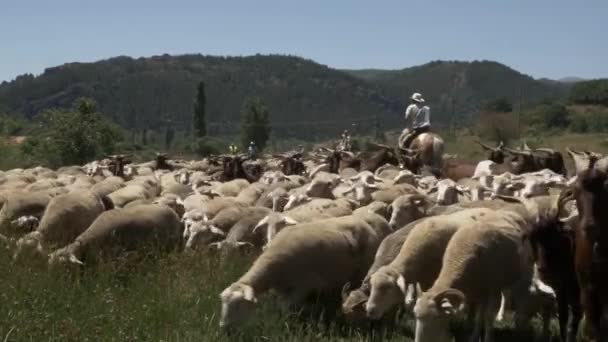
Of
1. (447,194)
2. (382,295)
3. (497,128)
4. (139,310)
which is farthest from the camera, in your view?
(497,128)

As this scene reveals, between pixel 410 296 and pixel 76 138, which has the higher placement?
pixel 410 296

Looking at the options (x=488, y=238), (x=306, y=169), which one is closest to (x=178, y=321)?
(x=488, y=238)

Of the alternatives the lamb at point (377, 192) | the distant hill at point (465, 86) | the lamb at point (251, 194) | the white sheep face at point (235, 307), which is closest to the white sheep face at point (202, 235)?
the lamb at point (377, 192)

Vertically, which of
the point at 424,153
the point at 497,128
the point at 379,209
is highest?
the point at 379,209

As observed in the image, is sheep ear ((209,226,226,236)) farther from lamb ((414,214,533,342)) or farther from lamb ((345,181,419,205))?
lamb ((414,214,533,342))

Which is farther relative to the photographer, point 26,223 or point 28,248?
point 26,223

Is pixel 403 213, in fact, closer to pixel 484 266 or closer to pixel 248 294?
pixel 484 266

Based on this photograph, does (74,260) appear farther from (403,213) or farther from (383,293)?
(403,213)

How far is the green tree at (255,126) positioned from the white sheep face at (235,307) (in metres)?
49.1

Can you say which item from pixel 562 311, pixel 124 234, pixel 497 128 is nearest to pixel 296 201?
pixel 124 234

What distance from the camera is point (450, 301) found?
728cm

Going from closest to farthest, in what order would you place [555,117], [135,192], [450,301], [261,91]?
[450,301], [135,192], [555,117], [261,91]

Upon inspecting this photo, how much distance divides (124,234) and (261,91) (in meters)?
130

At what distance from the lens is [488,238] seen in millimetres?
8172
